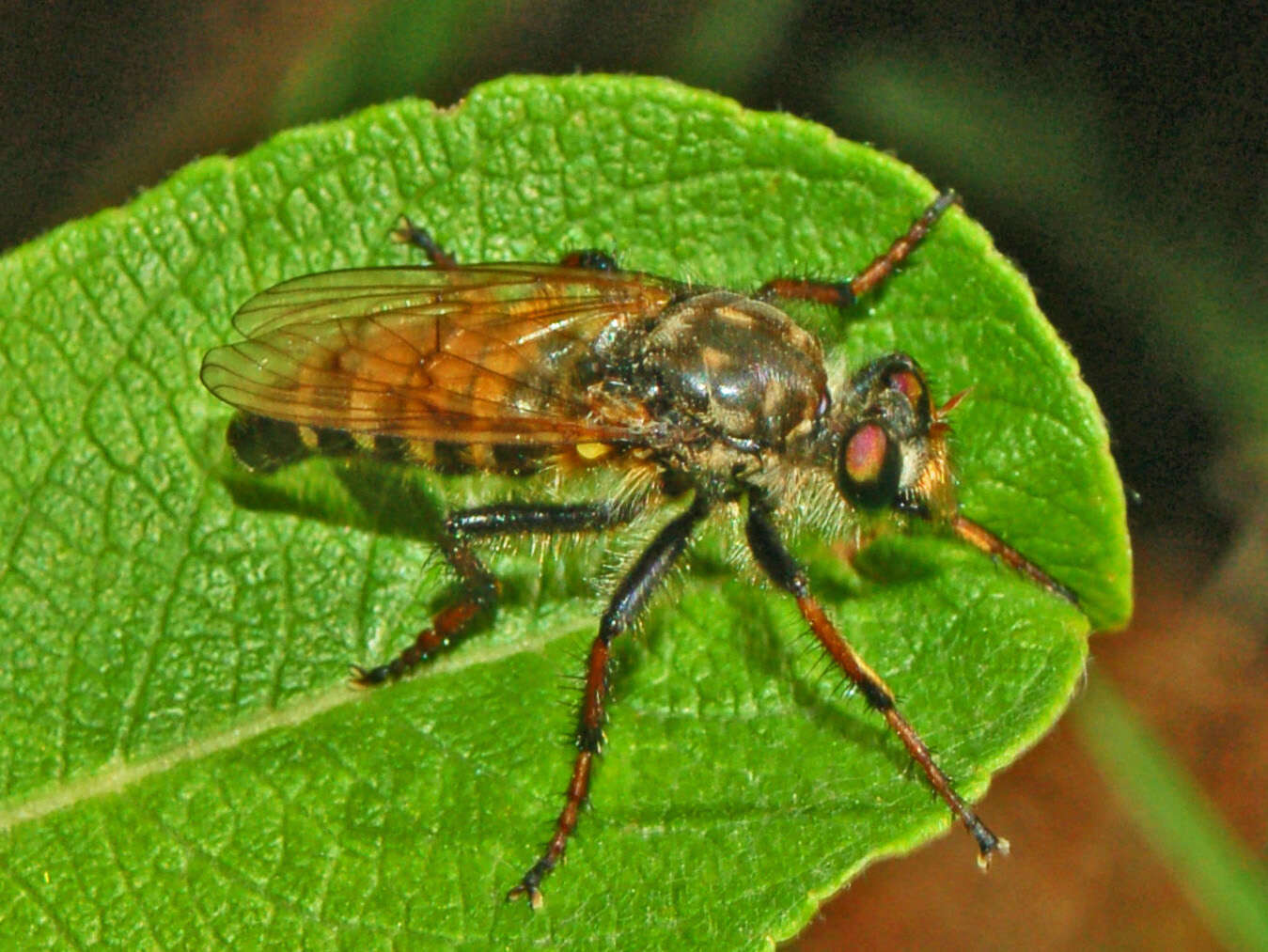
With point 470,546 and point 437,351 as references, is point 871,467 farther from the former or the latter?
point 437,351

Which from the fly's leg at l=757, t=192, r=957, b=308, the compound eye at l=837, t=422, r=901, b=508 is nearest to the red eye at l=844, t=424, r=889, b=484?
the compound eye at l=837, t=422, r=901, b=508

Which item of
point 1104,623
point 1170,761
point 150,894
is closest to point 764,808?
point 1104,623

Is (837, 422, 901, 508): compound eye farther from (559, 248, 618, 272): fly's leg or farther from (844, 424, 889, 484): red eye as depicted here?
(559, 248, 618, 272): fly's leg

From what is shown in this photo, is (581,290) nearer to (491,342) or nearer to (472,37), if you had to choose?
(491,342)

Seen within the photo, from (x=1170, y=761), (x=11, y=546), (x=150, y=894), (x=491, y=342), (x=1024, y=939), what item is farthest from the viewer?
(x=1024, y=939)

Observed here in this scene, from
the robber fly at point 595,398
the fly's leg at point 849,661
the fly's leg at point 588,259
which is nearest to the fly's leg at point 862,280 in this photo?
the robber fly at point 595,398

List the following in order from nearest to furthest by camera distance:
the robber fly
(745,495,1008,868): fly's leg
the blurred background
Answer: (745,495,1008,868): fly's leg
the robber fly
the blurred background

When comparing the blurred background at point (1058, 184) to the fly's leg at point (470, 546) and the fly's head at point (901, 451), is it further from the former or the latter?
the fly's leg at point (470, 546)
